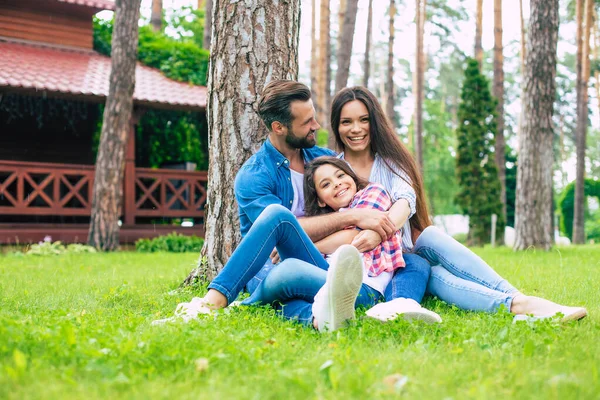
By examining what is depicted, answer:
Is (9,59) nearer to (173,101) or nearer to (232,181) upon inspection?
(173,101)

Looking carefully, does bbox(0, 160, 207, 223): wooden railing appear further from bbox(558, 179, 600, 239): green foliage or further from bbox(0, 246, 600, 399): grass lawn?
bbox(558, 179, 600, 239): green foliage

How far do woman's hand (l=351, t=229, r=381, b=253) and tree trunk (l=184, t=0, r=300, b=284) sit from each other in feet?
5.24

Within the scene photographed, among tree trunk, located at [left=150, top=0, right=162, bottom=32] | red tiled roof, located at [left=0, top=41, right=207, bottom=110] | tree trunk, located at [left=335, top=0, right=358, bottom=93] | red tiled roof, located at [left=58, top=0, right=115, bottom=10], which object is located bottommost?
red tiled roof, located at [left=0, top=41, right=207, bottom=110]

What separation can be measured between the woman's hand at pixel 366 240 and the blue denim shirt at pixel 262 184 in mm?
583

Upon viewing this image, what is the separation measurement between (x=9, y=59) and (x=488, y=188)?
40.5 ft

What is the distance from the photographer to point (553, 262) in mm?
8281

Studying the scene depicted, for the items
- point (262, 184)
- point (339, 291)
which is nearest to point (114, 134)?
point (262, 184)

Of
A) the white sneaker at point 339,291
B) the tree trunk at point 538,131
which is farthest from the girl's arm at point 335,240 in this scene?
the tree trunk at point 538,131

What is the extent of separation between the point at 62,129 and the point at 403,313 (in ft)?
47.2

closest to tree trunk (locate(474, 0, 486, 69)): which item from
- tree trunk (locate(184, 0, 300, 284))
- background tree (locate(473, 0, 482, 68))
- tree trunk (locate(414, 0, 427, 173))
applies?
background tree (locate(473, 0, 482, 68))

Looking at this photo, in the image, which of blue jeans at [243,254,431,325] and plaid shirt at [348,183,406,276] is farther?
plaid shirt at [348,183,406,276]

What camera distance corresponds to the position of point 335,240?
14.4ft

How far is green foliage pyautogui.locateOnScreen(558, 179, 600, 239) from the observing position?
25.8 m

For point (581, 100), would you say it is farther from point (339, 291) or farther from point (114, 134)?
point (339, 291)
